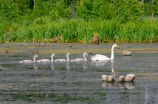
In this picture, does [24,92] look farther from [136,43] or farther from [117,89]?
[136,43]

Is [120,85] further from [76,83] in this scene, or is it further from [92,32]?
[92,32]

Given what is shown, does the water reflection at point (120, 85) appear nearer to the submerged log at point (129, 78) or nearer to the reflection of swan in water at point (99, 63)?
the submerged log at point (129, 78)

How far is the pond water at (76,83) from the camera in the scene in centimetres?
1318

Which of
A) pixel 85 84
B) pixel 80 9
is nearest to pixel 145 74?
pixel 85 84

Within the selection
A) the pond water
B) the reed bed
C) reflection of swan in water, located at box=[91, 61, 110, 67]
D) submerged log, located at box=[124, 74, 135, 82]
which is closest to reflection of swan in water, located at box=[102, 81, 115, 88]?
the pond water

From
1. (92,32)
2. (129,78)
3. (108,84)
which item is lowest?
(108,84)

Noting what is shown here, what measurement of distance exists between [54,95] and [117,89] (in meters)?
2.29

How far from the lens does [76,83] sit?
16188mm

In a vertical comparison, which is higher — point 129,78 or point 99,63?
point 129,78

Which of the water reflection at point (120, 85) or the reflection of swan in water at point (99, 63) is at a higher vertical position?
the reflection of swan in water at point (99, 63)

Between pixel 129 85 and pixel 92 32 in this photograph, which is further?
pixel 92 32

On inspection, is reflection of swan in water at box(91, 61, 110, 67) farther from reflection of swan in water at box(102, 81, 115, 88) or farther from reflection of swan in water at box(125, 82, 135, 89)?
reflection of swan in water at box(125, 82, 135, 89)

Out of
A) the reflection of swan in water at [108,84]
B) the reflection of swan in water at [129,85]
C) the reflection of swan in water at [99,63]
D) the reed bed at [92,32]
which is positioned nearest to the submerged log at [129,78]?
the reflection of swan in water at [129,85]

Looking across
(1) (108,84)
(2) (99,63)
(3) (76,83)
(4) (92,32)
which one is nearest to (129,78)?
(1) (108,84)
